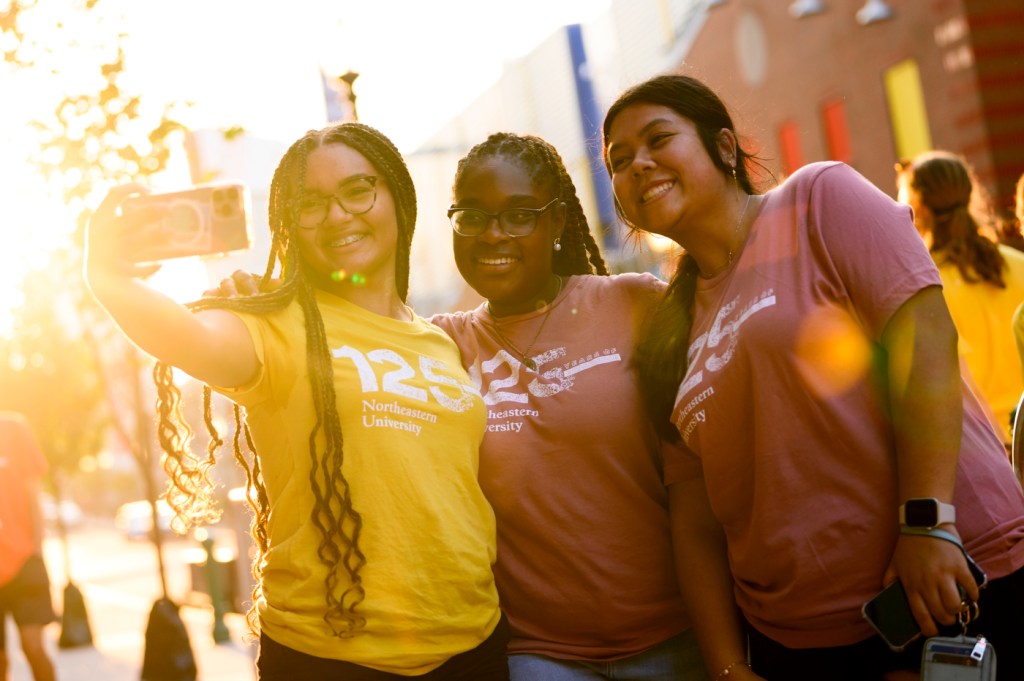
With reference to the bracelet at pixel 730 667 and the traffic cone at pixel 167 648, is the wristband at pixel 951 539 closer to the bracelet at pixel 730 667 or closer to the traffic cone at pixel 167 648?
the bracelet at pixel 730 667

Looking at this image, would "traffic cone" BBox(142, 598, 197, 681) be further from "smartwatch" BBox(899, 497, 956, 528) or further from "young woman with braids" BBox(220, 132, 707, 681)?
"smartwatch" BBox(899, 497, 956, 528)

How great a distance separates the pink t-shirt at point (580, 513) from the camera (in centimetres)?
356

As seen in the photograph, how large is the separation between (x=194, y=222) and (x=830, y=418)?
5.16 ft

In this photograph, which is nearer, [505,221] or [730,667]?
[730,667]

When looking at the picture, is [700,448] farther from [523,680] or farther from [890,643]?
[523,680]

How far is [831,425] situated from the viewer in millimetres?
2859

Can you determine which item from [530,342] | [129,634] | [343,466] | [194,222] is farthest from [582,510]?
[129,634]

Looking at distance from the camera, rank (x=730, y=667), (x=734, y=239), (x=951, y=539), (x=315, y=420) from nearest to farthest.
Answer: (x=951, y=539) → (x=315, y=420) → (x=734, y=239) → (x=730, y=667)

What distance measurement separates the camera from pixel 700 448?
316 cm

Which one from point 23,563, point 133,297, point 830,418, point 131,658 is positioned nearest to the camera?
point 133,297

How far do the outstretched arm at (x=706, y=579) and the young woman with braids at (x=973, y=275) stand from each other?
2.36 meters

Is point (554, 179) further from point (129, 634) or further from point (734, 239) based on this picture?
point (129, 634)

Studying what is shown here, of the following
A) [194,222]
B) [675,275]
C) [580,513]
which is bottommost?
[580,513]

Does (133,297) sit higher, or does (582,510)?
(133,297)
